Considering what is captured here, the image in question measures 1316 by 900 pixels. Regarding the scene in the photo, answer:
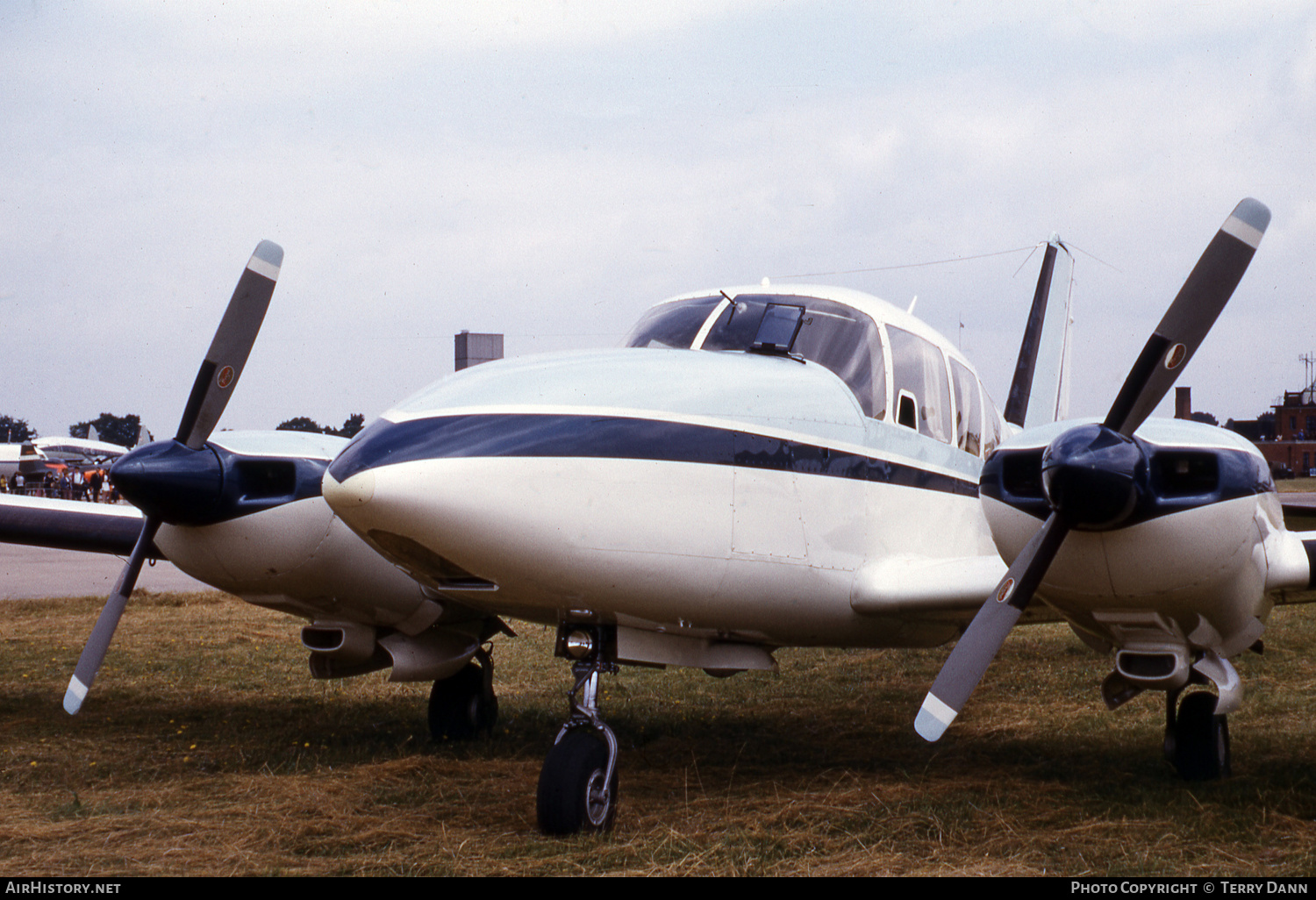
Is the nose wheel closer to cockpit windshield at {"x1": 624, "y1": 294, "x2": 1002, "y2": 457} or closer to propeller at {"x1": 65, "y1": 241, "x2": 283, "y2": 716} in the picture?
cockpit windshield at {"x1": 624, "y1": 294, "x2": 1002, "y2": 457}

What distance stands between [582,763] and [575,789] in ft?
0.45

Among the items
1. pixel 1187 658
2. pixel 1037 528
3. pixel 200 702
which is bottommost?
pixel 200 702

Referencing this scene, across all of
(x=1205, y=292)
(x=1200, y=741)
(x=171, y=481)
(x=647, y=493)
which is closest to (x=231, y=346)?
(x=171, y=481)

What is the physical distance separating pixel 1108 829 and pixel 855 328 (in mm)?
3196

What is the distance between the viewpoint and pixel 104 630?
306 inches

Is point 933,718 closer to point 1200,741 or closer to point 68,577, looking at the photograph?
point 1200,741

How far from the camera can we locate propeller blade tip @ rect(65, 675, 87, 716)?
7484mm

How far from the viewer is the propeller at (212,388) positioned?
294 inches

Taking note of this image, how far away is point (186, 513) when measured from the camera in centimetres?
727

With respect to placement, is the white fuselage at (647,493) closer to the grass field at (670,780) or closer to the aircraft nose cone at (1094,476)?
the grass field at (670,780)

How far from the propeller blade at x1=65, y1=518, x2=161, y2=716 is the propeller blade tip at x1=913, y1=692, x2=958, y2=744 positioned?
16.4 ft

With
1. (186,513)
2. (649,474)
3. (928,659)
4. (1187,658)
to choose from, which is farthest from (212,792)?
(928,659)

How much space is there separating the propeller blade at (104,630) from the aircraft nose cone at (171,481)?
0.32 m

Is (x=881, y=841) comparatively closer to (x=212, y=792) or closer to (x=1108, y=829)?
(x=1108, y=829)
